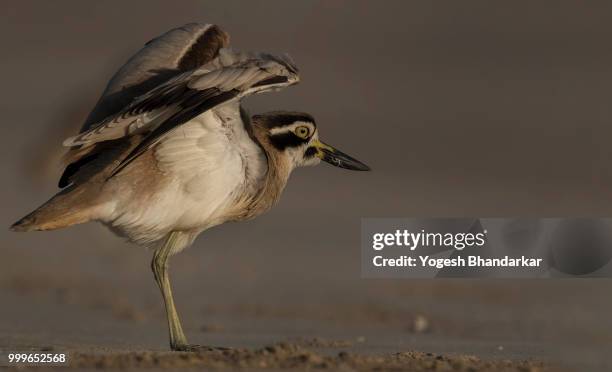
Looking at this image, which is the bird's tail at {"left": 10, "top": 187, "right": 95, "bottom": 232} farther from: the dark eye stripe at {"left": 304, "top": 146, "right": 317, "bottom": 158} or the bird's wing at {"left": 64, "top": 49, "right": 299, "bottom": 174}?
the dark eye stripe at {"left": 304, "top": 146, "right": 317, "bottom": 158}

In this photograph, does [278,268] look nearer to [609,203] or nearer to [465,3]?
[609,203]

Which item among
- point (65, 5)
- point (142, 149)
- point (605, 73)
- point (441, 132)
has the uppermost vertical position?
point (65, 5)

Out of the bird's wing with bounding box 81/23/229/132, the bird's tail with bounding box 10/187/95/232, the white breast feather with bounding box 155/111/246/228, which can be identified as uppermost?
the bird's wing with bounding box 81/23/229/132

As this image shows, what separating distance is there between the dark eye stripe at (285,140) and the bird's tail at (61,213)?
160 cm

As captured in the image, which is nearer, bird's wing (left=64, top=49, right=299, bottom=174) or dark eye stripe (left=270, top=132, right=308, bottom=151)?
bird's wing (left=64, top=49, right=299, bottom=174)

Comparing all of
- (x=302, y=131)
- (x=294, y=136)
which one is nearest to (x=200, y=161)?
(x=294, y=136)

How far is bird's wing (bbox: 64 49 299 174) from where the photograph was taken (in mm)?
8609

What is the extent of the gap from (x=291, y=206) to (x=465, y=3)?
14315mm

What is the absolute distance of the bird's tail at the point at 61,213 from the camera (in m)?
8.88

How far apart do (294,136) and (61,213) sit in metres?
2.02

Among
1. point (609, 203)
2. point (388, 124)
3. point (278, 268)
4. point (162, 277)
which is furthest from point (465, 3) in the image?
point (162, 277)

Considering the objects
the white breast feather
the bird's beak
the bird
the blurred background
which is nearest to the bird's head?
the bird's beak

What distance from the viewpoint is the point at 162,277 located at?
32.3 ft

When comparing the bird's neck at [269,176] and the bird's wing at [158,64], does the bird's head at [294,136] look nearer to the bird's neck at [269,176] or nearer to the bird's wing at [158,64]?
the bird's neck at [269,176]
